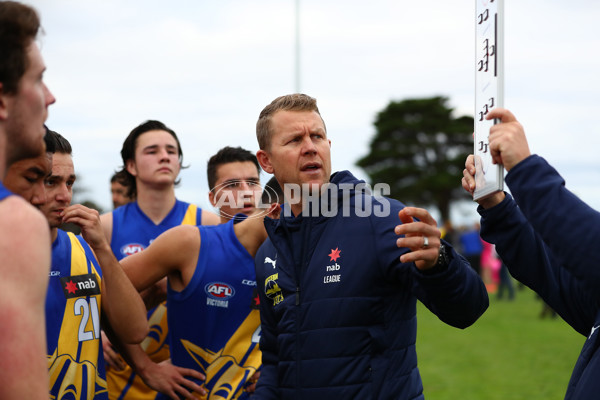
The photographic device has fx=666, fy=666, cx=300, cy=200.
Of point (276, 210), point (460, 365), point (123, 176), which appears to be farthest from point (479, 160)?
point (460, 365)

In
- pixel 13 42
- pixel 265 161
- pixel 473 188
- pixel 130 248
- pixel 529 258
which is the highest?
pixel 13 42

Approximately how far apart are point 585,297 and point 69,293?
7.54 feet

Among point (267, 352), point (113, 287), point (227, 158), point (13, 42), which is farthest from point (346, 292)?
point (227, 158)

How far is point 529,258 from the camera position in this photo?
8.45ft

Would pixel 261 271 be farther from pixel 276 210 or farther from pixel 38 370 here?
pixel 38 370

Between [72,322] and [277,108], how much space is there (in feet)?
4.74

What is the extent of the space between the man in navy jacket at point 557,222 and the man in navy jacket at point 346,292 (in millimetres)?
274

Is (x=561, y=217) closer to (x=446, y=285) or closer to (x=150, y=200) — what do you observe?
(x=446, y=285)

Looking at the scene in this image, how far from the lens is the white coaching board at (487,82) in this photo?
7.38 ft

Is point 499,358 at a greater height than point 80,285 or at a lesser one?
lesser

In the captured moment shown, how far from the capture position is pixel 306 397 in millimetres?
2822

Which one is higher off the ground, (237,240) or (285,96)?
(285,96)

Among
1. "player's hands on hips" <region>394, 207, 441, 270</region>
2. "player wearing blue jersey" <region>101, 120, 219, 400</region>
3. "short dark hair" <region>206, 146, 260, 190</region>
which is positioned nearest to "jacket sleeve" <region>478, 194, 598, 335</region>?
"player's hands on hips" <region>394, 207, 441, 270</region>

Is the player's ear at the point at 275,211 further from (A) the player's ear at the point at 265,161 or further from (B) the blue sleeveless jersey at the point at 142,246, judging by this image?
(B) the blue sleeveless jersey at the point at 142,246
